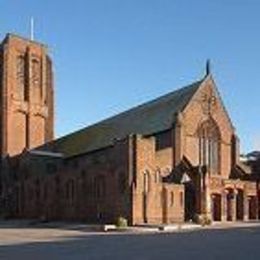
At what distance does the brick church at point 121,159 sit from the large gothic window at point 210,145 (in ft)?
0.41

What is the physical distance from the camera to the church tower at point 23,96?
90625mm

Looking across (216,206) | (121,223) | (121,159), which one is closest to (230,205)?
(216,206)

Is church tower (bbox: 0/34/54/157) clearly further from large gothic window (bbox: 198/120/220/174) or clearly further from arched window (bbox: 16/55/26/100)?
large gothic window (bbox: 198/120/220/174)

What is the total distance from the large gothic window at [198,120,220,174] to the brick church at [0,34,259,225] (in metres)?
0.12

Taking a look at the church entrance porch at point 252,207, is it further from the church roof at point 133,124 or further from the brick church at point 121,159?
the church roof at point 133,124

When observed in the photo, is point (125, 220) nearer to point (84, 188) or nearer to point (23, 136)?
point (84, 188)

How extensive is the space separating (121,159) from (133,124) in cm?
1704

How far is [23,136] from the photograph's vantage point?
92.6 metres

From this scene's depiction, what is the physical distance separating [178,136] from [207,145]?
6.09 metres

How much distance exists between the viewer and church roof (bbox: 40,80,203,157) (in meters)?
72.4

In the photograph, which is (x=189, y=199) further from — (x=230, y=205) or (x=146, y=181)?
(x=146, y=181)

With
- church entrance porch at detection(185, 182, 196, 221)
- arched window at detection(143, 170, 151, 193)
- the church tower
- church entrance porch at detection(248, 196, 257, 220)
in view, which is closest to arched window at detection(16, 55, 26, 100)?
the church tower

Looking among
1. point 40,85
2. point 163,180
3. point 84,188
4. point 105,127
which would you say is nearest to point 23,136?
point 40,85

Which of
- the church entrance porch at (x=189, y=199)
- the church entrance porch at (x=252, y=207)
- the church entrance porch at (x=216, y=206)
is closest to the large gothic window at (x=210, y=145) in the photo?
the church entrance porch at (x=252, y=207)
